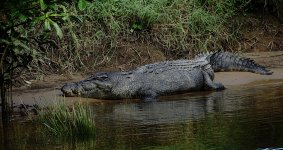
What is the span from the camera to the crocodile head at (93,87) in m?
10.4

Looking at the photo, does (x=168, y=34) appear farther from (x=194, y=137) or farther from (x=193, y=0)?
(x=194, y=137)

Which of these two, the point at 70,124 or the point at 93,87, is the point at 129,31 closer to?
the point at 93,87

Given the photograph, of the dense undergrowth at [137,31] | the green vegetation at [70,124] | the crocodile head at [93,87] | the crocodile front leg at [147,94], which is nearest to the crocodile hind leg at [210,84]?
the crocodile front leg at [147,94]

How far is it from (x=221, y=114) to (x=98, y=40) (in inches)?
218

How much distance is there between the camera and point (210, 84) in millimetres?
10922

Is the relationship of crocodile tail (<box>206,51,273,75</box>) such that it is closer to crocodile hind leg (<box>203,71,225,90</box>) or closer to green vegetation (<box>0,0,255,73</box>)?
crocodile hind leg (<box>203,71,225,90</box>)

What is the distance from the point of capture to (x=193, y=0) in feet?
47.5

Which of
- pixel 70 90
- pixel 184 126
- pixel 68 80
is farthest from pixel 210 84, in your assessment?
pixel 184 126

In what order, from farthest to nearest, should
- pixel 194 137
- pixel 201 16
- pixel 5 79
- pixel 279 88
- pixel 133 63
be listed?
pixel 201 16, pixel 133 63, pixel 279 88, pixel 5 79, pixel 194 137

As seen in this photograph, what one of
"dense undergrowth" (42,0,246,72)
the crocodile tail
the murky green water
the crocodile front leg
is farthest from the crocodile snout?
the crocodile tail

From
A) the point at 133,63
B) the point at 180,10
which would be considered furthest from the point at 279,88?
the point at 180,10

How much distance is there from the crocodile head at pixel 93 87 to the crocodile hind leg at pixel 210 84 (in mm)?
1604

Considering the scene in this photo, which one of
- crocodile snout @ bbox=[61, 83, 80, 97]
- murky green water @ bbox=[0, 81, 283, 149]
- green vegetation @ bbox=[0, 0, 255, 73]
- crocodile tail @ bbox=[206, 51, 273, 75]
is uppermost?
green vegetation @ bbox=[0, 0, 255, 73]

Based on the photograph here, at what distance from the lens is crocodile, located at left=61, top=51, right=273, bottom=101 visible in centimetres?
1057
